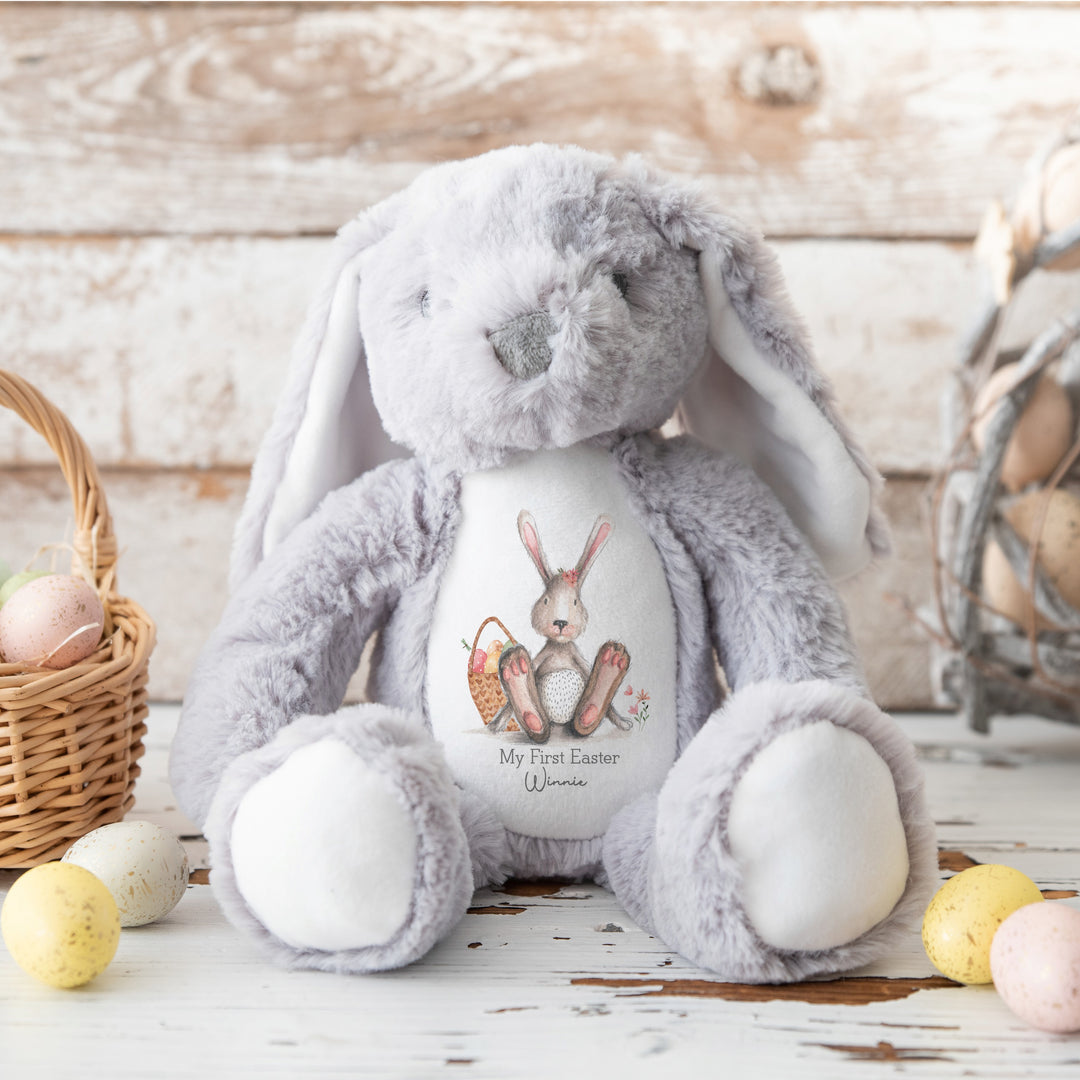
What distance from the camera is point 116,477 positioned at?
1.47 metres

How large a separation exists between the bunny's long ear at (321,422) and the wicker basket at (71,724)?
12cm

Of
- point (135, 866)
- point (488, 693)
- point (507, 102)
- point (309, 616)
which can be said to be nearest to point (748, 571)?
point (488, 693)

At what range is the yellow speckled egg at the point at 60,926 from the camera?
0.65 metres

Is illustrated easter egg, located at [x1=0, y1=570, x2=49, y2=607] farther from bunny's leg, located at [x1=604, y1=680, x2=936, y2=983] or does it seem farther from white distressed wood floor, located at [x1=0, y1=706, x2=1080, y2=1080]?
bunny's leg, located at [x1=604, y1=680, x2=936, y2=983]

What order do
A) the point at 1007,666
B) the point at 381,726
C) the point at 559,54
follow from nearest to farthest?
1. the point at 381,726
2. the point at 1007,666
3. the point at 559,54

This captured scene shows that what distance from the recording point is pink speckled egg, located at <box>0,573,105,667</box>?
81 cm

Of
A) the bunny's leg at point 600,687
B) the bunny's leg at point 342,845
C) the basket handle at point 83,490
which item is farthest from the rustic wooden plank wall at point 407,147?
the bunny's leg at point 342,845

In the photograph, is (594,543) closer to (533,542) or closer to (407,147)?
(533,542)

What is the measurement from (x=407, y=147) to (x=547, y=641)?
2.79 ft

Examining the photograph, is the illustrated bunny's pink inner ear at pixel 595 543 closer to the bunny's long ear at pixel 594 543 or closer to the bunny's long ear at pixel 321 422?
the bunny's long ear at pixel 594 543

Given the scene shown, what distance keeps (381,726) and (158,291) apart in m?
0.94

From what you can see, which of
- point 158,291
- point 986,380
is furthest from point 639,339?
point 158,291

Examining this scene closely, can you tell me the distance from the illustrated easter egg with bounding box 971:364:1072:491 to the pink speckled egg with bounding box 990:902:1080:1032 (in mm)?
633

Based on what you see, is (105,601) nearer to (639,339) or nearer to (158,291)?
(639,339)
